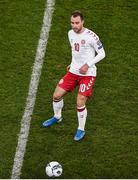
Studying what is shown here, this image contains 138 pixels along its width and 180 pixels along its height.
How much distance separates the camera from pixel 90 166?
11.5 m

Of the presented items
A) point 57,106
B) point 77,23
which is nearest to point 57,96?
point 57,106

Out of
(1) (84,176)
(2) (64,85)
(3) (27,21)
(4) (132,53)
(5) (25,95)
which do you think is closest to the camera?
(1) (84,176)

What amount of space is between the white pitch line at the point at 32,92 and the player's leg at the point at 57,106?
443mm

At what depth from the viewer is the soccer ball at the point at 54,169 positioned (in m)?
11.1

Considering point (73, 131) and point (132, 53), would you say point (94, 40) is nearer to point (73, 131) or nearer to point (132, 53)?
point (73, 131)

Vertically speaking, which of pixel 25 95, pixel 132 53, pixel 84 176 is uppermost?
pixel 132 53

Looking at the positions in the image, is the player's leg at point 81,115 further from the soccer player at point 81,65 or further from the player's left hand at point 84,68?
the player's left hand at point 84,68

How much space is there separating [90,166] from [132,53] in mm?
4158

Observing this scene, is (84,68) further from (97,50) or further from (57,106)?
(57,106)

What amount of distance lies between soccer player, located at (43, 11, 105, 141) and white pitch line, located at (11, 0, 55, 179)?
0.79m

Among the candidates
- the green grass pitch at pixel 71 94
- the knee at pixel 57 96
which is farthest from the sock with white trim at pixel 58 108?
the green grass pitch at pixel 71 94

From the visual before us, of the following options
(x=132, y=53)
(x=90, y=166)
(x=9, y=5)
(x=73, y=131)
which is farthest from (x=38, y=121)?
(x=9, y=5)

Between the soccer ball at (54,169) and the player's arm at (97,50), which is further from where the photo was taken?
the player's arm at (97,50)

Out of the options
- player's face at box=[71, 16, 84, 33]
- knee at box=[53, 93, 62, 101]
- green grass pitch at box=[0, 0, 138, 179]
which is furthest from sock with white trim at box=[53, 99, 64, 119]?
player's face at box=[71, 16, 84, 33]
